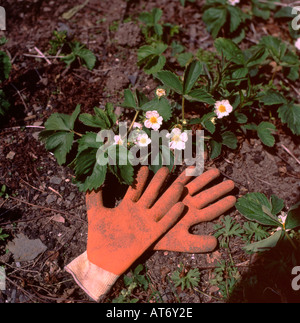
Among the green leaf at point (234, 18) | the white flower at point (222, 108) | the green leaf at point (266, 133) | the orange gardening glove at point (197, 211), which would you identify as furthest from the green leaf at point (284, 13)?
the orange gardening glove at point (197, 211)

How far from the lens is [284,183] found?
2.20m

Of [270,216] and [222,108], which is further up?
[222,108]

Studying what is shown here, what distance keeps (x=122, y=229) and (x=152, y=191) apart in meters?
0.28

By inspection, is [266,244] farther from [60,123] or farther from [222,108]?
[60,123]

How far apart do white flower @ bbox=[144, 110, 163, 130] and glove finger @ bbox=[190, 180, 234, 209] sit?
1.64 feet

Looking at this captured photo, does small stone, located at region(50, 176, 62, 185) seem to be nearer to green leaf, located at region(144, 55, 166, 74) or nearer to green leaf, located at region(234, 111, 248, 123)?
green leaf, located at region(144, 55, 166, 74)

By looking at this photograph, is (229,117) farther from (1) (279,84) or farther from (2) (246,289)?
(2) (246,289)

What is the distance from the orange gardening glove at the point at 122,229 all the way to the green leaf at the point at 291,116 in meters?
0.93

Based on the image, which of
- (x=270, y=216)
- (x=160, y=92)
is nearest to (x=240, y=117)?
(x=160, y=92)

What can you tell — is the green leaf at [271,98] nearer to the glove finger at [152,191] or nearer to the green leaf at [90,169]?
the glove finger at [152,191]

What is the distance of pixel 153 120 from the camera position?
1947 millimetres

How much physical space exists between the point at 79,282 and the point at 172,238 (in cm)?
59
